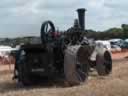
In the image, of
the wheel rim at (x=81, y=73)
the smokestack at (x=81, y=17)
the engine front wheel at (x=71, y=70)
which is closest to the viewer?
the engine front wheel at (x=71, y=70)

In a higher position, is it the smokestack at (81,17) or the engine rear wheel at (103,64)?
the smokestack at (81,17)

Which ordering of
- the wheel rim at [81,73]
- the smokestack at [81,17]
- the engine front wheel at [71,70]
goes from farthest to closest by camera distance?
the smokestack at [81,17] → the wheel rim at [81,73] → the engine front wheel at [71,70]

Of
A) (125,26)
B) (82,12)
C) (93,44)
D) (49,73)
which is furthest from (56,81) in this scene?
(125,26)

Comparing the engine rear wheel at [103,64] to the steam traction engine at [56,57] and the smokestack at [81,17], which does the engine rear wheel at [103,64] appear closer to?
the steam traction engine at [56,57]

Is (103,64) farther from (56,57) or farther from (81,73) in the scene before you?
(56,57)

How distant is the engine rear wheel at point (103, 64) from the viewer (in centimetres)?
2139

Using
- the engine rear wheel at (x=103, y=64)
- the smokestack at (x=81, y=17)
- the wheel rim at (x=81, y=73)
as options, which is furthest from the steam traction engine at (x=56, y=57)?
the smokestack at (x=81, y=17)

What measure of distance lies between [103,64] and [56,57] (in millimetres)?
3080

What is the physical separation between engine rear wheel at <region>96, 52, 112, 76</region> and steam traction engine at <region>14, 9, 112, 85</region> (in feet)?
2.65

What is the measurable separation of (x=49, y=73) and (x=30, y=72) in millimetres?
746

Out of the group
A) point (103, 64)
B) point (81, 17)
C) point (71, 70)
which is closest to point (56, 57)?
point (71, 70)

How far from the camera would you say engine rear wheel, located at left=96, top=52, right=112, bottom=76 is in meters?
21.4

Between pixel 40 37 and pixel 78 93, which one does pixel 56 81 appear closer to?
pixel 40 37

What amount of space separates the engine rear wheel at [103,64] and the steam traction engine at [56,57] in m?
0.81
